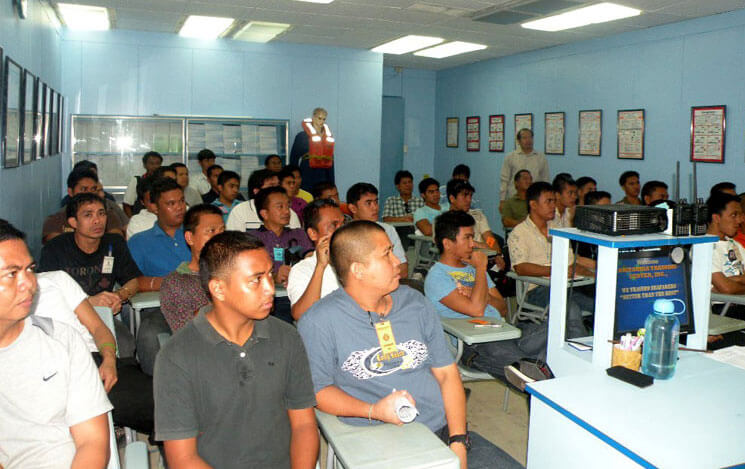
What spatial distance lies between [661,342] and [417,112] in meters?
9.67

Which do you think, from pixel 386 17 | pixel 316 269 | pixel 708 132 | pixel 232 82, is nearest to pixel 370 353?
pixel 316 269

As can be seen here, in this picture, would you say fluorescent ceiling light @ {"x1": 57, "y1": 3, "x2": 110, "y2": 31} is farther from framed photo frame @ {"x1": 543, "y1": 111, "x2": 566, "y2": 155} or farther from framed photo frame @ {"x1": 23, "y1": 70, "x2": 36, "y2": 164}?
framed photo frame @ {"x1": 543, "y1": 111, "x2": 566, "y2": 155}

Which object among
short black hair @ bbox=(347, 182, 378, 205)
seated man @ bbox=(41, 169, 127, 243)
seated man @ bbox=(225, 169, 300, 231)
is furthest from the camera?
seated man @ bbox=(225, 169, 300, 231)

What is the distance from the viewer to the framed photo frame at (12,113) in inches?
146

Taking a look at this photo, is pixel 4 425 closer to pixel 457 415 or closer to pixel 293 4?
pixel 457 415

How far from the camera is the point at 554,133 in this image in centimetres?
860

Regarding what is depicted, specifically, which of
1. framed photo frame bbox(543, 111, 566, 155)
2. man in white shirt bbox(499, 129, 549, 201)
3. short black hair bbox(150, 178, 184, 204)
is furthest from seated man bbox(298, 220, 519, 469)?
framed photo frame bbox(543, 111, 566, 155)

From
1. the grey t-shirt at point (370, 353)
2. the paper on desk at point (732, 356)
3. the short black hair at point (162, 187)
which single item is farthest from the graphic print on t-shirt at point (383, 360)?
the short black hair at point (162, 187)

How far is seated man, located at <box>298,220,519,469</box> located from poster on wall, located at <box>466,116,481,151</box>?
8.48 metres

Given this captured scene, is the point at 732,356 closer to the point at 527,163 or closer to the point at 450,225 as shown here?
the point at 450,225

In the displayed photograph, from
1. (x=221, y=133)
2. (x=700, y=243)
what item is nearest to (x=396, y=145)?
(x=221, y=133)

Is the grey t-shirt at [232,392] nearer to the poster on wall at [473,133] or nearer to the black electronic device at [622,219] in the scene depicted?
the black electronic device at [622,219]

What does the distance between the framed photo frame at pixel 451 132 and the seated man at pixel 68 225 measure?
6.73 metres

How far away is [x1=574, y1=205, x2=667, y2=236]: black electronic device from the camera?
2.17 m
